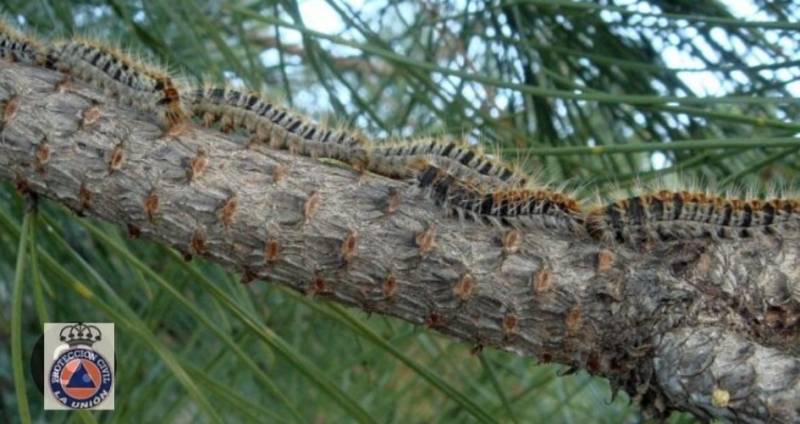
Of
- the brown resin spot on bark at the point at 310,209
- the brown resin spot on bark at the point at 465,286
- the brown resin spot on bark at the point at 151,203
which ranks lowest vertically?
the brown resin spot on bark at the point at 465,286

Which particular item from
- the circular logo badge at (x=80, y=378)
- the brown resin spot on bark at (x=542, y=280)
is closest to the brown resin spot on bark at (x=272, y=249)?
the brown resin spot on bark at (x=542, y=280)

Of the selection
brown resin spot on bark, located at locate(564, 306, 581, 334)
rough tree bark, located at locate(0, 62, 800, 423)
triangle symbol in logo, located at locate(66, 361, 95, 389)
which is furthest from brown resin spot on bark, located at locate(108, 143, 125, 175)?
brown resin spot on bark, located at locate(564, 306, 581, 334)

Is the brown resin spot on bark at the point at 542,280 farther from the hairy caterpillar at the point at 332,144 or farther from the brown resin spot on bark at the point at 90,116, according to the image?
the brown resin spot on bark at the point at 90,116

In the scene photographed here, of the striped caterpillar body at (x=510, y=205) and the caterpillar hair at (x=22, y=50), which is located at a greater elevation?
the caterpillar hair at (x=22, y=50)

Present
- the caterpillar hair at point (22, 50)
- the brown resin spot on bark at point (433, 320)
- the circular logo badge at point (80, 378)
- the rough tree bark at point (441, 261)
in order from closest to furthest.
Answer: the rough tree bark at point (441, 261) < the brown resin spot on bark at point (433, 320) < the caterpillar hair at point (22, 50) < the circular logo badge at point (80, 378)

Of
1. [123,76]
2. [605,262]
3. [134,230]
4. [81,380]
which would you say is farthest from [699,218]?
[81,380]

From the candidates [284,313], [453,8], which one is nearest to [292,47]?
[453,8]

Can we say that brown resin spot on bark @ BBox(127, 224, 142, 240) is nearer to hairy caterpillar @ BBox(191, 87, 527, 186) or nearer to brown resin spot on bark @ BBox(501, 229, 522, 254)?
hairy caterpillar @ BBox(191, 87, 527, 186)
